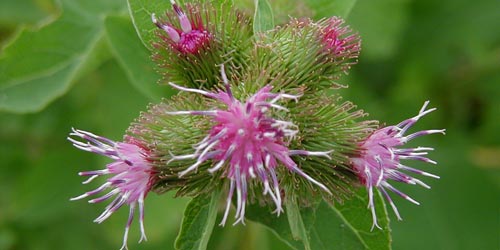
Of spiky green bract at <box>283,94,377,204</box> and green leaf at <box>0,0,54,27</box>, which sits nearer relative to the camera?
spiky green bract at <box>283,94,377,204</box>

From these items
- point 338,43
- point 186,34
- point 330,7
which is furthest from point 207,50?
point 330,7

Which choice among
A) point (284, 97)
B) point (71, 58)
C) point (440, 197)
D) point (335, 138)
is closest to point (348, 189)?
point (335, 138)

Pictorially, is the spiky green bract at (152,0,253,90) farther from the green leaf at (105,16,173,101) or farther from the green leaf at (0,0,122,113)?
the green leaf at (0,0,122,113)

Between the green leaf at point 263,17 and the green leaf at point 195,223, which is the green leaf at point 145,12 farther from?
the green leaf at point 195,223

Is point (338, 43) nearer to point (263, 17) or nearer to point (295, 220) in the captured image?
point (263, 17)

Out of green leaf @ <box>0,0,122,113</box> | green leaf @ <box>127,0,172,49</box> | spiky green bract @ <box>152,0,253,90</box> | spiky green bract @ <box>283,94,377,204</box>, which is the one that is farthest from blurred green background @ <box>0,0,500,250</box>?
spiky green bract @ <box>283,94,377,204</box>

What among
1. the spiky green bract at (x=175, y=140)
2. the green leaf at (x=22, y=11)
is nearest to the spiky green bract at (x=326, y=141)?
the spiky green bract at (x=175, y=140)
